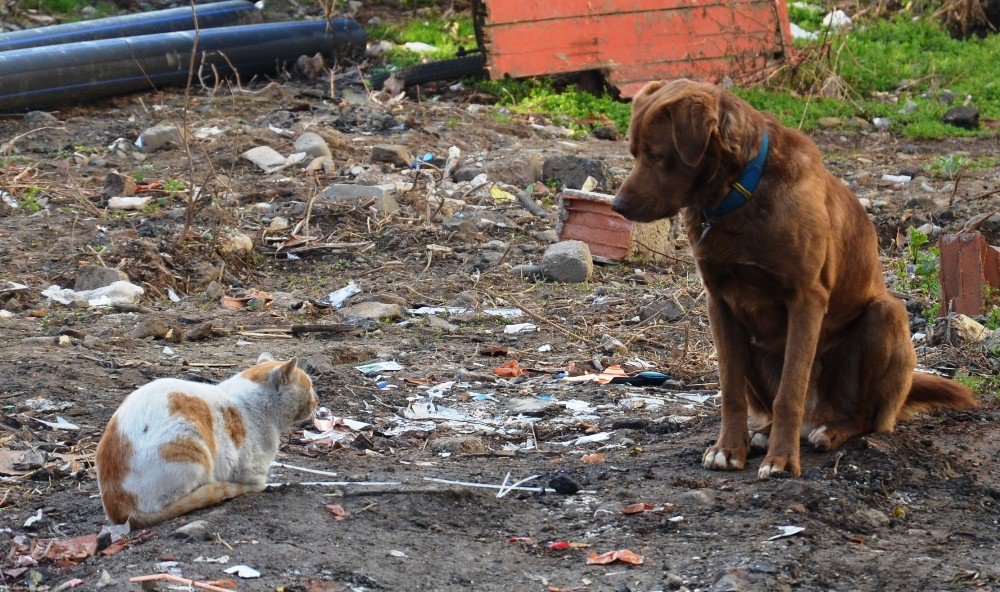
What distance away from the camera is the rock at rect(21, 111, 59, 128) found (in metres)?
12.6

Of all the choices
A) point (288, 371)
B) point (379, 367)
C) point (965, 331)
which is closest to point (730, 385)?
point (288, 371)

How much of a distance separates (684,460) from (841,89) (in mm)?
11191

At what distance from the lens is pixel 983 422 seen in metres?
5.52

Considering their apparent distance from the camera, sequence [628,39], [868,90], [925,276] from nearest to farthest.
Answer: [925,276], [628,39], [868,90]

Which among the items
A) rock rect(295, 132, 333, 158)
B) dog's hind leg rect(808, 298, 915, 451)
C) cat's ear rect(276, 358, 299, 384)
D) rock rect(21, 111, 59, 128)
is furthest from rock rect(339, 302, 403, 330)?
rock rect(21, 111, 59, 128)

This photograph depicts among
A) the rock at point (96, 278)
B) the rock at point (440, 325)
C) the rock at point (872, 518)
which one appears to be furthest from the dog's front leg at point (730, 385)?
the rock at point (96, 278)

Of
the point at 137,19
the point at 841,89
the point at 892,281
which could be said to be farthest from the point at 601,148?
the point at 137,19

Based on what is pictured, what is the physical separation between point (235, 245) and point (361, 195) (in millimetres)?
1556

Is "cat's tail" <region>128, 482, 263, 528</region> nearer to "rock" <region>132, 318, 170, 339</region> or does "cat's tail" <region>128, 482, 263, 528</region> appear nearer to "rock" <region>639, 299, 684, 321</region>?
"rock" <region>132, 318, 170, 339</region>

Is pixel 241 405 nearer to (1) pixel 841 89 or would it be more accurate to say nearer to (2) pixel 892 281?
(2) pixel 892 281

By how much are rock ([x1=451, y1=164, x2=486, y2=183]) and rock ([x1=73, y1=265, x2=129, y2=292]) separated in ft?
13.3

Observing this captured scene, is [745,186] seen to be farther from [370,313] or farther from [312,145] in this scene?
[312,145]

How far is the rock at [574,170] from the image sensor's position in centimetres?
1104

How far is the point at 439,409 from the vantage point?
6086mm
